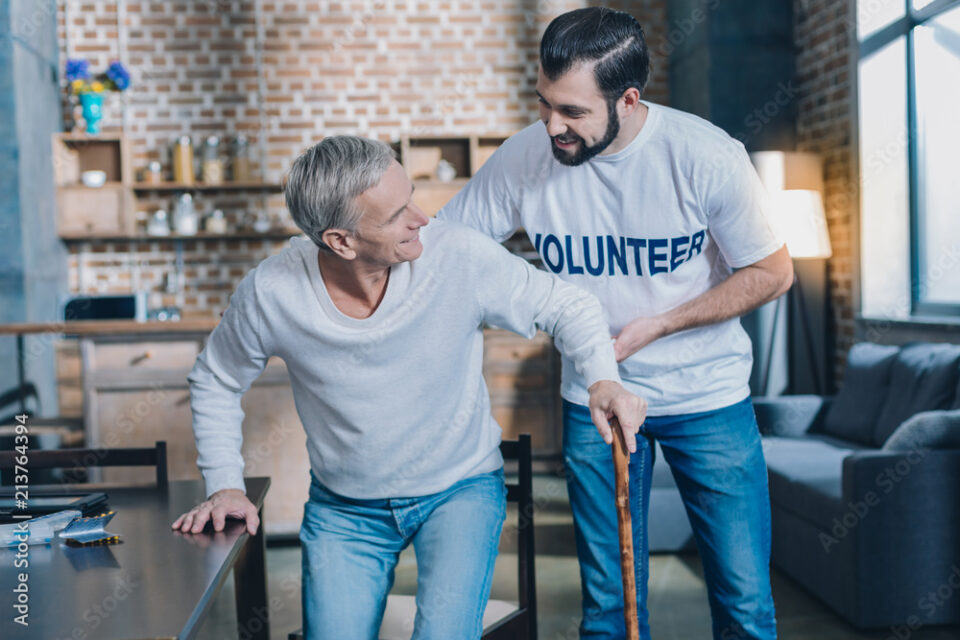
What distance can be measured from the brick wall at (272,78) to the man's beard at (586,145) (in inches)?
169

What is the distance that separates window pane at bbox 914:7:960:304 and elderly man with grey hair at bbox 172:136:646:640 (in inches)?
117

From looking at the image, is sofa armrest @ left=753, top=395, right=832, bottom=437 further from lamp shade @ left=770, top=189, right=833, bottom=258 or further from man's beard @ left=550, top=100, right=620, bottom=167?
man's beard @ left=550, top=100, right=620, bottom=167

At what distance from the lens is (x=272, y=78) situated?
571 cm

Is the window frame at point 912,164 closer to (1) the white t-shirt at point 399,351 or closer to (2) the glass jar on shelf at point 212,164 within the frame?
(1) the white t-shirt at point 399,351

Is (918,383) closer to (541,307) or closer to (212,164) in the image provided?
(541,307)

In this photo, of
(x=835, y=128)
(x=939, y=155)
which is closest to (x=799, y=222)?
(x=939, y=155)

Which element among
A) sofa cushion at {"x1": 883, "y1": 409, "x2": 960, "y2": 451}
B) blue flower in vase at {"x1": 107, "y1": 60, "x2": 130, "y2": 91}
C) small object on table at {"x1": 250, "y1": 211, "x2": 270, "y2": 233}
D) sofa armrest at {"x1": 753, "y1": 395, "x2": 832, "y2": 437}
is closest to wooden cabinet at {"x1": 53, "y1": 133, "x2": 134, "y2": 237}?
blue flower in vase at {"x1": 107, "y1": 60, "x2": 130, "y2": 91}

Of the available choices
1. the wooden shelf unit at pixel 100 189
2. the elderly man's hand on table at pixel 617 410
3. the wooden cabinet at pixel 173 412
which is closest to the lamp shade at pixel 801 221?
the wooden cabinet at pixel 173 412

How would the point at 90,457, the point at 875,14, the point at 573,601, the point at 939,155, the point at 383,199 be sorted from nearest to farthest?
the point at 383,199 → the point at 90,457 → the point at 573,601 → the point at 939,155 → the point at 875,14

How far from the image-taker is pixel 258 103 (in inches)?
225

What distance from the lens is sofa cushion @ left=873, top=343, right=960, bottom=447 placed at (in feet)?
10.3

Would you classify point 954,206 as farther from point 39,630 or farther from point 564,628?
point 39,630

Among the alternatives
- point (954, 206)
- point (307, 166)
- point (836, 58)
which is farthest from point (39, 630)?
point (836, 58)

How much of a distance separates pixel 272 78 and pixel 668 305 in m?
4.62
